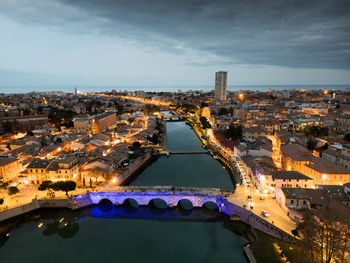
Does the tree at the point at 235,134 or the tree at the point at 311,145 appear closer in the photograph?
the tree at the point at 311,145

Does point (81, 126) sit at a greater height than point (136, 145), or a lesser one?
greater

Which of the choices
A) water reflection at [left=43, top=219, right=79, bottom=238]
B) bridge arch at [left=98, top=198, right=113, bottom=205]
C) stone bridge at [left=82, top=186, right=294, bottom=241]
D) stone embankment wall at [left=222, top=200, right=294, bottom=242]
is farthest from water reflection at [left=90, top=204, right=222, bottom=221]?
water reflection at [left=43, top=219, right=79, bottom=238]

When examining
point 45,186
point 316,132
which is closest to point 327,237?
point 45,186

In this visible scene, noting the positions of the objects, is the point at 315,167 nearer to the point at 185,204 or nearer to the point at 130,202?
the point at 185,204

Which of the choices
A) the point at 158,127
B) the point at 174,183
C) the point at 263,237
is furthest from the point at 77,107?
the point at 263,237

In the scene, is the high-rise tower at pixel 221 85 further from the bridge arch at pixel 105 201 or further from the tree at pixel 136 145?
the bridge arch at pixel 105 201

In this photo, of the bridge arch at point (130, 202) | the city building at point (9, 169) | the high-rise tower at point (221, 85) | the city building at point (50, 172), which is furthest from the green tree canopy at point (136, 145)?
the high-rise tower at point (221, 85)
